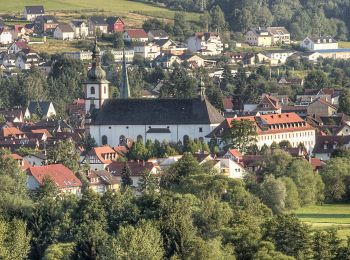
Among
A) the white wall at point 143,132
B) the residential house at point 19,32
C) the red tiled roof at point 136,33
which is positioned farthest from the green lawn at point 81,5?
the white wall at point 143,132

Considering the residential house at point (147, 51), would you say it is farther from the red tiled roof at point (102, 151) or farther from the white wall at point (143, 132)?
the red tiled roof at point (102, 151)

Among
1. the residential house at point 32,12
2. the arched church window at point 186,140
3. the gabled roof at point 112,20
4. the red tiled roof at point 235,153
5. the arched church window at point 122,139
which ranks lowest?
the gabled roof at point 112,20

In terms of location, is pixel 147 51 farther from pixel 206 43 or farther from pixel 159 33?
pixel 159 33

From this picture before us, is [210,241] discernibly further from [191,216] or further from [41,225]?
[41,225]

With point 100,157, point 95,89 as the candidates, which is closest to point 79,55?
point 95,89

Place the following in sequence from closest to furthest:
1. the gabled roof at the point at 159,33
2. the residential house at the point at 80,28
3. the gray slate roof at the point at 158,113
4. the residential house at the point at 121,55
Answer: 1. the gray slate roof at the point at 158,113
2. the residential house at the point at 121,55
3. the residential house at the point at 80,28
4. the gabled roof at the point at 159,33

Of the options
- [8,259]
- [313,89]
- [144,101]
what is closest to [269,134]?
[144,101]
